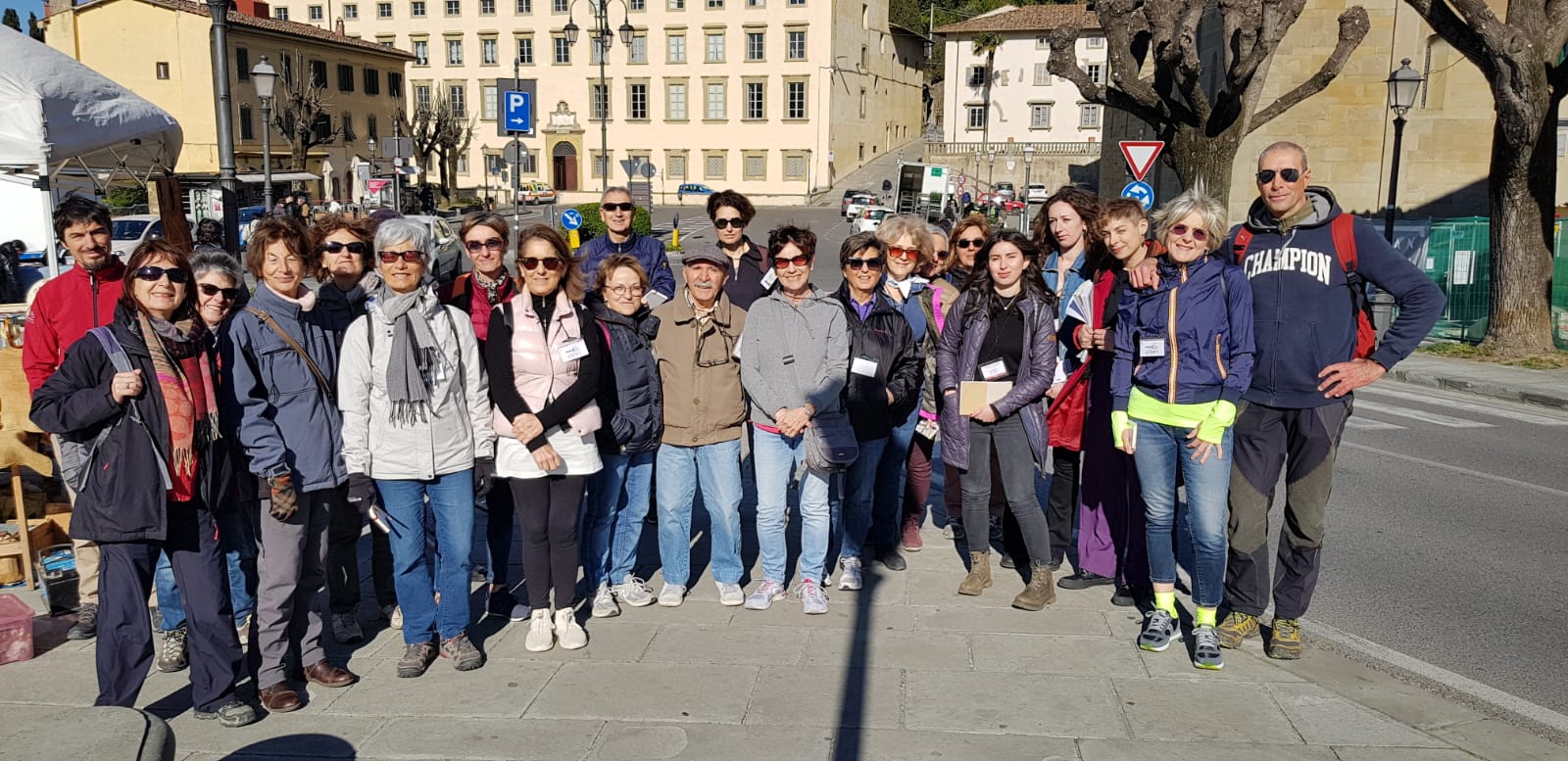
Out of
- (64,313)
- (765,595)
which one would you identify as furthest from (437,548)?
(64,313)

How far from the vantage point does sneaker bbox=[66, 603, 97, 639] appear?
5.21 m

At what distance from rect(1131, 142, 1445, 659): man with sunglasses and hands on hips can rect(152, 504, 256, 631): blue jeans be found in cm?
375

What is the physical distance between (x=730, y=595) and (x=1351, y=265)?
124 inches

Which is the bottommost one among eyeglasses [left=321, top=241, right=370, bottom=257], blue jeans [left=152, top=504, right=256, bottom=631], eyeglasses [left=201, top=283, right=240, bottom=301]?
blue jeans [left=152, top=504, right=256, bottom=631]

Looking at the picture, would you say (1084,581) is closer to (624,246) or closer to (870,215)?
(624,246)

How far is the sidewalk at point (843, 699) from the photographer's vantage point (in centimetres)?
400

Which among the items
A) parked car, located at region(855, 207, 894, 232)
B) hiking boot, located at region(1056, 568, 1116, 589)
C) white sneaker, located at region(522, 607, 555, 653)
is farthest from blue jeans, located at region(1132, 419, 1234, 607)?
parked car, located at region(855, 207, 894, 232)

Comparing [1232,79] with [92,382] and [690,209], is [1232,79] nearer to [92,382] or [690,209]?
[92,382]

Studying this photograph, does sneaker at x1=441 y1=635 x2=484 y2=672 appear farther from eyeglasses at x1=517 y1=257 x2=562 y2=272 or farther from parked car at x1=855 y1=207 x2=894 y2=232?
parked car at x1=855 y1=207 x2=894 y2=232

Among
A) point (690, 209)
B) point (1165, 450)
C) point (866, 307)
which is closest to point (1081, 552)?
point (1165, 450)

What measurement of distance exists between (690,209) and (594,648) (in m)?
60.7

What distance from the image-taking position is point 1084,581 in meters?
5.87

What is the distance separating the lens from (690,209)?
2542 inches

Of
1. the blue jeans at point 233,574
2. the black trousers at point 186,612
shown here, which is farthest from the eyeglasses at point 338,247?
the black trousers at point 186,612
